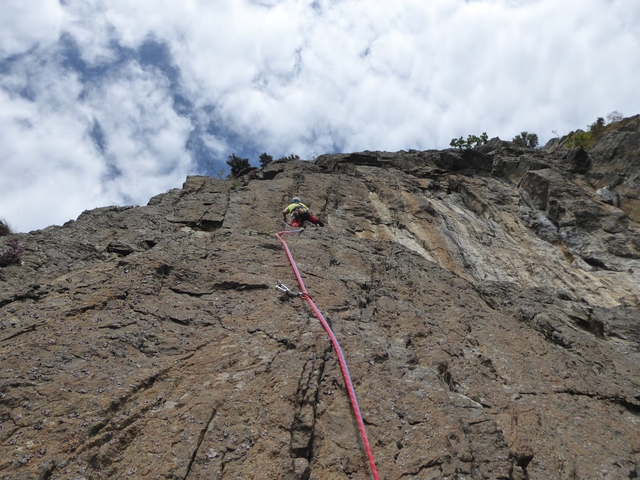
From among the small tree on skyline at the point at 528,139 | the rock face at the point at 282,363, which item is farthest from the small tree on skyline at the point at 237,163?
the small tree on skyline at the point at 528,139

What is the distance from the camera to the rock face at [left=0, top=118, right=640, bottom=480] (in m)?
3.74

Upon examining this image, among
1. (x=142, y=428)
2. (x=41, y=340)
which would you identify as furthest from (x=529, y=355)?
(x=41, y=340)

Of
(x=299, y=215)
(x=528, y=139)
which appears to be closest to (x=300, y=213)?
(x=299, y=215)

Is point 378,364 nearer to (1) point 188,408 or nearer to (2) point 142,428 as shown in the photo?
(1) point 188,408

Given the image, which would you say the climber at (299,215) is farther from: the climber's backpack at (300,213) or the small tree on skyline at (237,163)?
the small tree on skyline at (237,163)

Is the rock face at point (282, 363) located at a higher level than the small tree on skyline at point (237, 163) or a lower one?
lower

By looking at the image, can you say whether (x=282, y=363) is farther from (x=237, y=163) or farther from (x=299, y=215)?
(x=237, y=163)

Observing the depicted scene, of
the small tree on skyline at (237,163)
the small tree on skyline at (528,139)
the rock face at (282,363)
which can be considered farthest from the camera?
the small tree on skyline at (528,139)

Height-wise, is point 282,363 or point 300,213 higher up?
point 300,213

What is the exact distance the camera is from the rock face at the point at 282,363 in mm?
3736

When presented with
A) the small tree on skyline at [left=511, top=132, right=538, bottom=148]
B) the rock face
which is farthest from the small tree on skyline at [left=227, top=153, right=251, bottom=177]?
the small tree on skyline at [left=511, top=132, right=538, bottom=148]

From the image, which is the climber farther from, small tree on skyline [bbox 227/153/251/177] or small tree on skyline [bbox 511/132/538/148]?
small tree on skyline [bbox 511/132/538/148]

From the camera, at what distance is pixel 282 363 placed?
4.75 meters

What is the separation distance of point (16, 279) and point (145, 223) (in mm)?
3730
